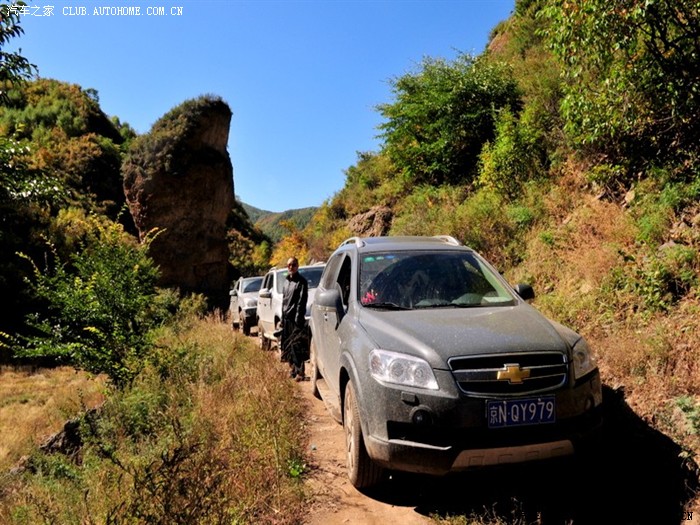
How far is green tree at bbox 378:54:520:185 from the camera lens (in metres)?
14.4

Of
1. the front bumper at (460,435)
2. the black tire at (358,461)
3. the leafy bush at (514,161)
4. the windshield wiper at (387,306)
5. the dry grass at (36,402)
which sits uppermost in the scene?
the leafy bush at (514,161)

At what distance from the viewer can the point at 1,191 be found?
7.36 meters

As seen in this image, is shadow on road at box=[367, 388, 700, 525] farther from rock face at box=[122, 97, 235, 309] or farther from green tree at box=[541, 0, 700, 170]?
rock face at box=[122, 97, 235, 309]

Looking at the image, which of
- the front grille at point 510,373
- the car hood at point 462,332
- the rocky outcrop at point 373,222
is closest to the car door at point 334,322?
the car hood at point 462,332

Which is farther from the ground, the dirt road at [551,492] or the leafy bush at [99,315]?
the leafy bush at [99,315]

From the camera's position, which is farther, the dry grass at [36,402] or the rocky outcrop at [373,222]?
the rocky outcrop at [373,222]

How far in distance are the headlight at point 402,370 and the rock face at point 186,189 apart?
88.6 feet

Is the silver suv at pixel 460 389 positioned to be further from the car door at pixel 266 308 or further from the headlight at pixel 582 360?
the car door at pixel 266 308

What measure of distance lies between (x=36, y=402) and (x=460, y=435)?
1346cm

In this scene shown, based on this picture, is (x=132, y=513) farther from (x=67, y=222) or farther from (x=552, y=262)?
(x=67, y=222)

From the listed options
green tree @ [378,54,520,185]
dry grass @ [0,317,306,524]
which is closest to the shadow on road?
dry grass @ [0,317,306,524]

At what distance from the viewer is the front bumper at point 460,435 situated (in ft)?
→ 9.21

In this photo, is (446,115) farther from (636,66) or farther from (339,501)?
(339,501)

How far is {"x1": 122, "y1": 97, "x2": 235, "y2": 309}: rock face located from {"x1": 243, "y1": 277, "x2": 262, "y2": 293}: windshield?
14.6 metres
